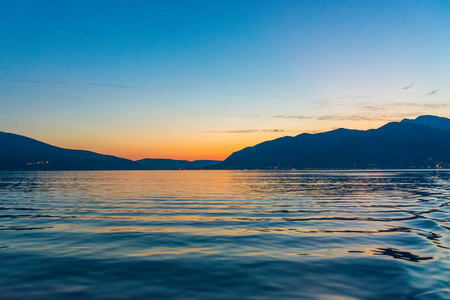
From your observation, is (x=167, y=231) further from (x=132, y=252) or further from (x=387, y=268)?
(x=387, y=268)

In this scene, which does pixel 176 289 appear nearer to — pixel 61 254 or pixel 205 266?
pixel 205 266

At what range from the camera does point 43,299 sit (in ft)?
29.9

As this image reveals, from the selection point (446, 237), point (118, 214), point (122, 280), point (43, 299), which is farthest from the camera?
point (118, 214)

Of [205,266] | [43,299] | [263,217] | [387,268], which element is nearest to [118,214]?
[263,217]

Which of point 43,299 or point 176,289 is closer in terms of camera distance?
point 43,299

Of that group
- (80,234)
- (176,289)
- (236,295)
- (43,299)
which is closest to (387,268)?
(236,295)

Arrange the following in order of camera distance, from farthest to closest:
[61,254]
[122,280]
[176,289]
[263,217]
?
[263,217] → [61,254] → [122,280] → [176,289]

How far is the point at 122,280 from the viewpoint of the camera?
10.8m

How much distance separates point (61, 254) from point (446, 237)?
19.2 metres

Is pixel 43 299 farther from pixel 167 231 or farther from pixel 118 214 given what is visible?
pixel 118 214

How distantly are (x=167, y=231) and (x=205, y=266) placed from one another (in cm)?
797

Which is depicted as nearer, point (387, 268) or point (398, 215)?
point (387, 268)

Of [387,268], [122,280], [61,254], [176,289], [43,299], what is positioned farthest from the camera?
[61,254]

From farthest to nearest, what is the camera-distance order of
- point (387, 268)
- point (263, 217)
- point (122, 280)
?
point (263, 217) → point (387, 268) → point (122, 280)
